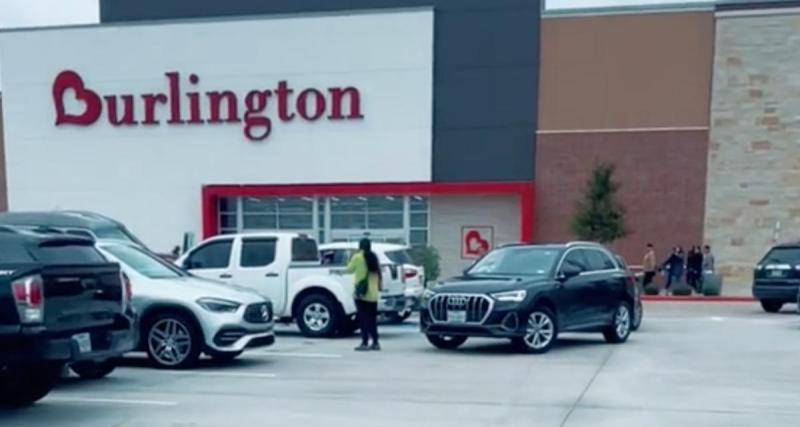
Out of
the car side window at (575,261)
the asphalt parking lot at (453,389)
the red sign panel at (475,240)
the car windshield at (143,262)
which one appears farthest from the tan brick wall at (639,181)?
the car windshield at (143,262)

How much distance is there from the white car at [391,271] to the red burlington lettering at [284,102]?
1821 centimetres

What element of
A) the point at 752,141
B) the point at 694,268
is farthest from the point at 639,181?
the point at 752,141

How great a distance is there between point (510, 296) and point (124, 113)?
1050 inches

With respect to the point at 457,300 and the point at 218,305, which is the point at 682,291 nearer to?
the point at 457,300

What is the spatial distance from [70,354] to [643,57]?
1068 inches

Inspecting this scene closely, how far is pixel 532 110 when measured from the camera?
33.4m

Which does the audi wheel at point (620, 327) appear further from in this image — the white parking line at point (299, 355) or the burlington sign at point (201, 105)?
the burlington sign at point (201, 105)

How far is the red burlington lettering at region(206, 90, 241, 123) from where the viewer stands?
119 ft

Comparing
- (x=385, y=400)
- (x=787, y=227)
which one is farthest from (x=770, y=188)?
(x=385, y=400)

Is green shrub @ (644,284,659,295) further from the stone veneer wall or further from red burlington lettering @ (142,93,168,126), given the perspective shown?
red burlington lettering @ (142,93,168,126)

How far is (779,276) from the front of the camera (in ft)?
73.8

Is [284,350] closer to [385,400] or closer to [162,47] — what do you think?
[385,400]

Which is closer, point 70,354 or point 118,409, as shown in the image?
point 70,354

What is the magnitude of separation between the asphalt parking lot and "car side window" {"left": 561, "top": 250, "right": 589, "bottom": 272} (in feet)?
4.22
